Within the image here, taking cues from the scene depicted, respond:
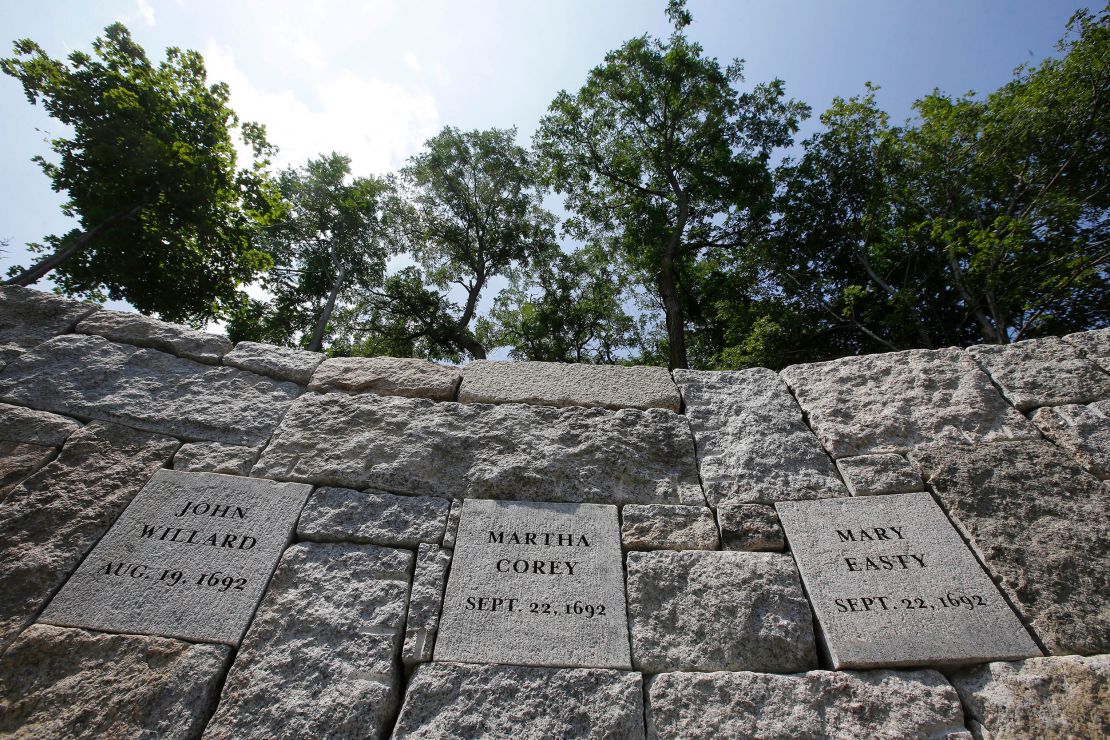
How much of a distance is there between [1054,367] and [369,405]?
170 inches

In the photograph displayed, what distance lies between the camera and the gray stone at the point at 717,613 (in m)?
2.27

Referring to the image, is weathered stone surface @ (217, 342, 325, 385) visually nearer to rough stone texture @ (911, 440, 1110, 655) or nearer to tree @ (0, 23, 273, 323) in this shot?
rough stone texture @ (911, 440, 1110, 655)

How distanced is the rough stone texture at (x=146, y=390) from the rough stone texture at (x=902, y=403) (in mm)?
3389

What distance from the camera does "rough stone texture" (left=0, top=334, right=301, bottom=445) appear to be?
→ 306 cm

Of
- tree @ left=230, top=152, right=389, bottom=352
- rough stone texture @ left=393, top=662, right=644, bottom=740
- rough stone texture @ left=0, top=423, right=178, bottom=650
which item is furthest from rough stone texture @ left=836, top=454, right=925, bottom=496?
tree @ left=230, top=152, right=389, bottom=352

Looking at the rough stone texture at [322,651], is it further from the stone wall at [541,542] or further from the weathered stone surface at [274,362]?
the weathered stone surface at [274,362]

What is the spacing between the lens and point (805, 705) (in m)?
2.09

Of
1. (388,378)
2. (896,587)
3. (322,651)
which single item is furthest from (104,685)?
(896,587)

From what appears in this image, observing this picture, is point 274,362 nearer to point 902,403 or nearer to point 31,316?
point 31,316

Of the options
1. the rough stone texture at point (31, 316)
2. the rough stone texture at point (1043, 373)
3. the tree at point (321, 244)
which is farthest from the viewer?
the tree at point (321, 244)

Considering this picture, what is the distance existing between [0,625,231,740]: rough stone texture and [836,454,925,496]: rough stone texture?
3.18 m

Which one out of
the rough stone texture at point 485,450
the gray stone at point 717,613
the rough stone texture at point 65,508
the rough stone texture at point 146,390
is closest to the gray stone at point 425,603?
the rough stone texture at point 485,450

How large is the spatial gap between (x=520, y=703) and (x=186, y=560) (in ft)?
5.58

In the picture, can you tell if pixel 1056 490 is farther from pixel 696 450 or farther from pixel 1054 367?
pixel 696 450
